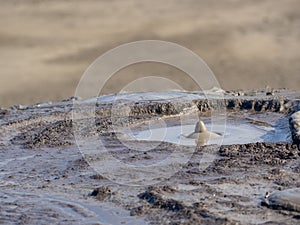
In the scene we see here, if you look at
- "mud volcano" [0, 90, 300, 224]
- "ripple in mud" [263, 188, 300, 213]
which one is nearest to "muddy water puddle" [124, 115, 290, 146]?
"mud volcano" [0, 90, 300, 224]

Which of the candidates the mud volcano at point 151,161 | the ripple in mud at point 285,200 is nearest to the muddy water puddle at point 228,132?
the mud volcano at point 151,161

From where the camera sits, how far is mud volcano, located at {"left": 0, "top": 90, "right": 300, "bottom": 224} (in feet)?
21.7

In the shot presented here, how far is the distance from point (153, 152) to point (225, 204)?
9.52ft

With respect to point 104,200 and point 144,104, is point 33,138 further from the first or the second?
point 104,200

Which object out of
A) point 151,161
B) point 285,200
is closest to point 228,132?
point 151,161

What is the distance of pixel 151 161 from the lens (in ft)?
29.4

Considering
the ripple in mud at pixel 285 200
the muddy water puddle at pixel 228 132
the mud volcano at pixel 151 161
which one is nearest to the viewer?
the ripple in mud at pixel 285 200

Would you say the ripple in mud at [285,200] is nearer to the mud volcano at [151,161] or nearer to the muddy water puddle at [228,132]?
the mud volcano at [151,161]

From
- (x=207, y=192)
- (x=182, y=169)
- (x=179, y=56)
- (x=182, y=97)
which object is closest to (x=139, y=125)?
(x=182, y=97)

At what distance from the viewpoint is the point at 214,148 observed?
949cm

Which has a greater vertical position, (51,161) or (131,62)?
(131,62)

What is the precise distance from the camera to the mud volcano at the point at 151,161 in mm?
6605

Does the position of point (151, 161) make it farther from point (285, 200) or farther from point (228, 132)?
point (285, 200)

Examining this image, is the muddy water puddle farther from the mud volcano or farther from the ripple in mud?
the ripple in mud
